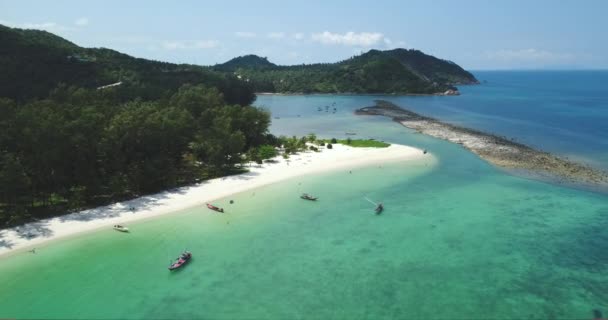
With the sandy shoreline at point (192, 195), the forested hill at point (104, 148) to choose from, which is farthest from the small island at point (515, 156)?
the forested hill at point (104, 148)

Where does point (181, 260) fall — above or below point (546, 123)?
below

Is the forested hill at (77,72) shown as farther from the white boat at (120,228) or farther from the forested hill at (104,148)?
the white boat at (120,228)

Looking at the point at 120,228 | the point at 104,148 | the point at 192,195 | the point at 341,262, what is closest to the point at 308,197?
the point at 192,195

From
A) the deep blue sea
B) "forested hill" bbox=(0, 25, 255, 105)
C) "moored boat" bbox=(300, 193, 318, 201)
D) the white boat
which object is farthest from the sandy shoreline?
"forested hill" bbox=(0, 25, 255, 105)

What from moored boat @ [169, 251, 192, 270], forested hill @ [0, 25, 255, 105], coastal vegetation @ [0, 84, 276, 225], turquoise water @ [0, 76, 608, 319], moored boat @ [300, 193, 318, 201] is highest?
forested hill @ [0, 25, 255, 105]

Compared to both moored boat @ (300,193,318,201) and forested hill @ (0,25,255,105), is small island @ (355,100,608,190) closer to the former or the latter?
moored boat @ (300,193,318,201)

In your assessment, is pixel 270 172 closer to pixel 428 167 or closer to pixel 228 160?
pixel 228 160

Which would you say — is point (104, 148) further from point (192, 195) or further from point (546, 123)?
point (546, 123)
